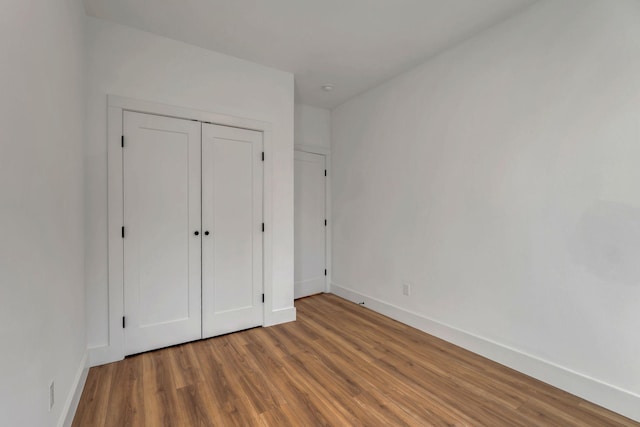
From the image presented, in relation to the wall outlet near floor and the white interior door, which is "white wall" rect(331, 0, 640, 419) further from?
the white interior door

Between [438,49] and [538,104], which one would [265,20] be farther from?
[538,104]

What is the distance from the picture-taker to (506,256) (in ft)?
7.51

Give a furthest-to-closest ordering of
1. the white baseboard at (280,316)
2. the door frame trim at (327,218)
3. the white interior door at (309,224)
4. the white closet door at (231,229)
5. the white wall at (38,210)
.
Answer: the door frame trim at (327,218) → the white interior door at (309,224) → the white baseboard at (280,316) → the white closet door at (231,229) → the white wall at (38,210)

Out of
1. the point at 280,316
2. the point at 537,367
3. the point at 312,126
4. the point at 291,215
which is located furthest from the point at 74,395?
the point at 312,126

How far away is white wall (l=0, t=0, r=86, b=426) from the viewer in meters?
0.99

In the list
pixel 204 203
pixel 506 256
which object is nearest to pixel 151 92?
pixel 204 203

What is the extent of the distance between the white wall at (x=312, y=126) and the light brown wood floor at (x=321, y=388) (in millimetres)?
2630

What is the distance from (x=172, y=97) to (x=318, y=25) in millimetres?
1429

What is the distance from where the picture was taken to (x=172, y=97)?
8.33ft

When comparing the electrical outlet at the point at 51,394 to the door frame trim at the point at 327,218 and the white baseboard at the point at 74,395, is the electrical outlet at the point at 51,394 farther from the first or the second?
the door frame trim at the point at 327,218

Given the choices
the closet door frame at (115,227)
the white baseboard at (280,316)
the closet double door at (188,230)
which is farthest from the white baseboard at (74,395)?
the white baseboard at (280,316)

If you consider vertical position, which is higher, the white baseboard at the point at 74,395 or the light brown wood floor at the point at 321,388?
the white baseboard at the point at 74,395

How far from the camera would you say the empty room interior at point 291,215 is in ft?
5.09

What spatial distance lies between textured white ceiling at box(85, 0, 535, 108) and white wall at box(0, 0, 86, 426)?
0.58 metres
